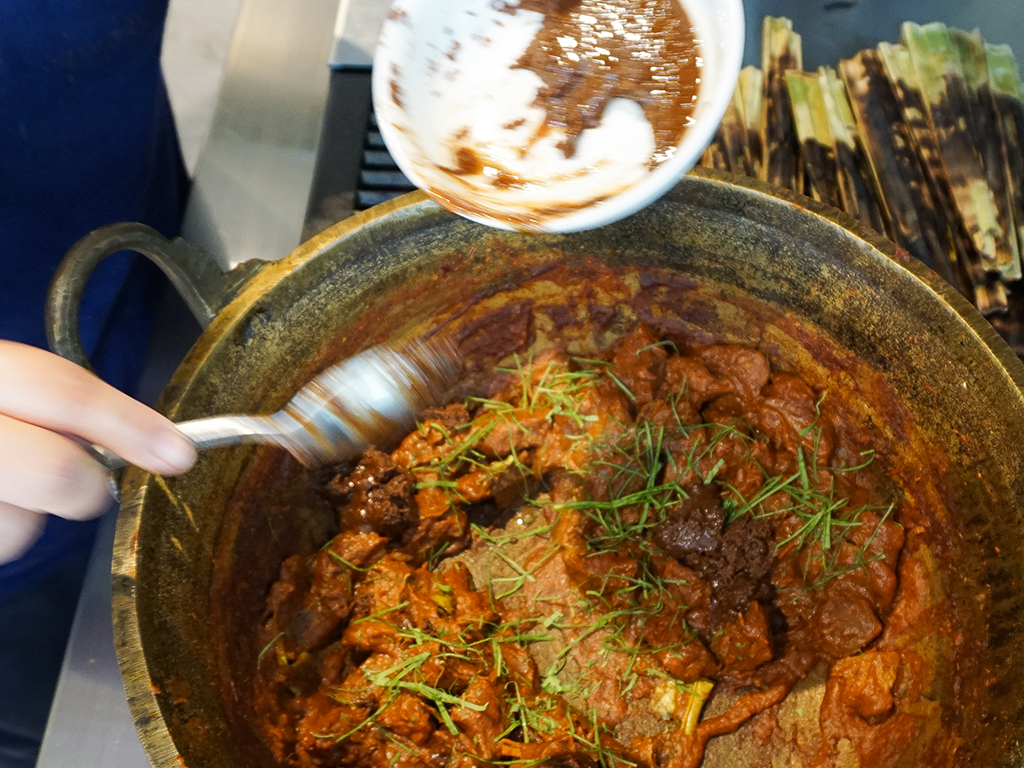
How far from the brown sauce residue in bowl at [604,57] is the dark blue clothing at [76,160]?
1022 mm

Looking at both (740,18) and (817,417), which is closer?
(740,18)

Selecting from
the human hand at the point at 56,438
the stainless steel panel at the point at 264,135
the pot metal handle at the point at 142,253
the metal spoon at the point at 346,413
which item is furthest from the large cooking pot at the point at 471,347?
the stainless steel panel at the point at 264,135

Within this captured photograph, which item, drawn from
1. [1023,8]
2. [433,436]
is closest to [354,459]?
[433,436]

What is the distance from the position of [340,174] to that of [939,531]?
6.01ft

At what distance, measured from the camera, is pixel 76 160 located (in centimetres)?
159

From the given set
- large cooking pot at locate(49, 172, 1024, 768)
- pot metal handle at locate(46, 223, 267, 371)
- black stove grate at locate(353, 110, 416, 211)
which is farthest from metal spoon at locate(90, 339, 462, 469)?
black stove grate at locate(353, 110, 416, 211)

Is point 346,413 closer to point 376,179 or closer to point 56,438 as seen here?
point 56,438

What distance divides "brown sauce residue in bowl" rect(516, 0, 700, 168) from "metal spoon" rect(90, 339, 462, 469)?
2.27 feet

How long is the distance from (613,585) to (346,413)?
822mm

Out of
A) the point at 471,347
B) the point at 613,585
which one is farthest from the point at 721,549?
the point at 471,347

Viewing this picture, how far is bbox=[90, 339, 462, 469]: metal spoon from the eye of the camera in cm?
127

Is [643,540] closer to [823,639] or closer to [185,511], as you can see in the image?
[823,639]

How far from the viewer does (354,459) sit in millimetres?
1746

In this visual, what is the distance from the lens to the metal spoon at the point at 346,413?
127 cm
